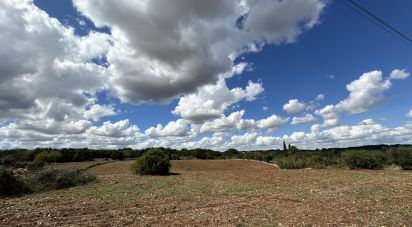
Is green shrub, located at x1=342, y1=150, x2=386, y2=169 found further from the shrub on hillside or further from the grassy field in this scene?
the shrub on hillside

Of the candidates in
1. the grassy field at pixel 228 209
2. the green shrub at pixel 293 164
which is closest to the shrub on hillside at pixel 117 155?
the green shrub at pixel 293 164

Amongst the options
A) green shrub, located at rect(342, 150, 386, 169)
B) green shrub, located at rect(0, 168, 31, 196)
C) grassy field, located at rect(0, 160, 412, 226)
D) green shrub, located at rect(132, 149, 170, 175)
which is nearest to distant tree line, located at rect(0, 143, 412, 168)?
green shrub, located at rect(342, 150, 386, 169)

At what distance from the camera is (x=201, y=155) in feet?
374

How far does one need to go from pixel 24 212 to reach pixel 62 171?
36.8 feet

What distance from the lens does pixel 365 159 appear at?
32.1 meters

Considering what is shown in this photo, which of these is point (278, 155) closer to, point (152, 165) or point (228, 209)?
point (152, 165)

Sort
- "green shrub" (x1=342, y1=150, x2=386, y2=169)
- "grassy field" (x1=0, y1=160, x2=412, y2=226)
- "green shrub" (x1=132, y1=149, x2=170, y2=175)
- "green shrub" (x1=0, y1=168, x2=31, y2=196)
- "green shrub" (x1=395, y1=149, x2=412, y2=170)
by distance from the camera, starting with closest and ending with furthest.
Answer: "grassy field" (x1=0, y1=160, x2=412, y2=226), "green shrub" (x1=0, y1=168, x2=31, y2=196), "green shrub" (x1=395, y1=149, x2=412, y2=170), "green shrub" (x1=342, y1=150, x2=386, y2=169), "green shrub" (x1=132, y1=149, x2=170, y2=175)

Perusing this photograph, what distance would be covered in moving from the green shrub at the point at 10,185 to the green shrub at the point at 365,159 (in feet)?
95.3

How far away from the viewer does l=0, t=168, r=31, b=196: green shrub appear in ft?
61.6

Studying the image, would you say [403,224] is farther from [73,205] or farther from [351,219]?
[73,205]

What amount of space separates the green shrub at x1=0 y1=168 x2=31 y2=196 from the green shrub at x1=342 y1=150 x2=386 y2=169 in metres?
29.0

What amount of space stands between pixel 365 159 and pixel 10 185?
30272 mm

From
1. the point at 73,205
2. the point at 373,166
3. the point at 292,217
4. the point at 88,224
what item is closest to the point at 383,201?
the point at 292,217

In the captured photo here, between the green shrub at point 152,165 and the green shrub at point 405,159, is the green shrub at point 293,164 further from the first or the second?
the green shrub at point 152,165
